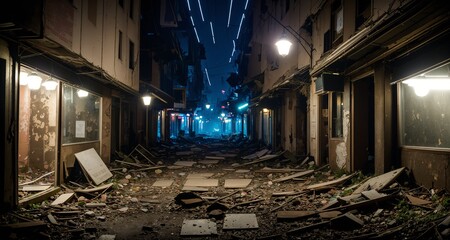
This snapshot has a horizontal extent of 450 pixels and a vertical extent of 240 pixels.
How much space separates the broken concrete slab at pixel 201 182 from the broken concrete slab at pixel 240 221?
14.0ft

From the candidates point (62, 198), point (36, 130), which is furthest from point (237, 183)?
point (36, 130)

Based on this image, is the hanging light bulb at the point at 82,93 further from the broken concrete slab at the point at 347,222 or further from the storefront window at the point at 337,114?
the broken concrete slab at the point at 347,222

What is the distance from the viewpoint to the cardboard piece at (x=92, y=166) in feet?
34.1

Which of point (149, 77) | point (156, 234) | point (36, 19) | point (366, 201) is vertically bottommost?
point (156, 234)

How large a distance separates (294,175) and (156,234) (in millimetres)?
6866

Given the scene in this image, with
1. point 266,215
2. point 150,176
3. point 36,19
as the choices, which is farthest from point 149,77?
point 266,215

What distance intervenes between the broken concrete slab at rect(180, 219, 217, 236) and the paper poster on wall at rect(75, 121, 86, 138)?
634 cm

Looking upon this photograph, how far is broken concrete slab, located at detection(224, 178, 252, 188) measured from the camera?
36.0 feet

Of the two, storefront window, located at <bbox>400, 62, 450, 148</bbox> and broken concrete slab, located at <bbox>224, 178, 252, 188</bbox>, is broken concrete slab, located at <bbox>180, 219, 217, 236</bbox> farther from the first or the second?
storefront window, located at <bbox>400, 62, 450, 148</bbox>

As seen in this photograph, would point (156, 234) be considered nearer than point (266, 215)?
Yes

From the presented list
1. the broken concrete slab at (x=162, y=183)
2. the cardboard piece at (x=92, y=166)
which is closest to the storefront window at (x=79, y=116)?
the cardboard piece at (x=92, y=166)

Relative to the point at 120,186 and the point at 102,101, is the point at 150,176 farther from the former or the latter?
the point at 102,101

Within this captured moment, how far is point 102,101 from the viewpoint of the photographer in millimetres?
13781

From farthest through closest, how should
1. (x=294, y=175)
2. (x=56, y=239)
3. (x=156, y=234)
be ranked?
(x=294, y=175)
(x=156, y=234)
(x=56, y=239)
